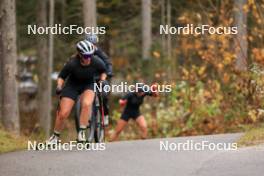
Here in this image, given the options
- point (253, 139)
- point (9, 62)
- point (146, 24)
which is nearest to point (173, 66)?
point (146, 24)

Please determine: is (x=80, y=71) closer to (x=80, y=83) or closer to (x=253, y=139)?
(x=80, y=83)

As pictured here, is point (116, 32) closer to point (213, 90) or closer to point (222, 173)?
point (213, 90)

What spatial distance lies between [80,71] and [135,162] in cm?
230

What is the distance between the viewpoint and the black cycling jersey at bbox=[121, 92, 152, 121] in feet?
67.7

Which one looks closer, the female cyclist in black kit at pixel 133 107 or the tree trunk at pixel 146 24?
the female cyclist in black kit at pixel 133 107

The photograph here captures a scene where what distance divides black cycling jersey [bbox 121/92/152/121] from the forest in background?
2.06 m

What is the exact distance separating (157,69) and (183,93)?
8670 mm

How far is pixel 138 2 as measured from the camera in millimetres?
40406

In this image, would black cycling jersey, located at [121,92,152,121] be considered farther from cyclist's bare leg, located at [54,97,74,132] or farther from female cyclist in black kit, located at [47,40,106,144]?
cyclist's bare leg, located at [54,97,74,132]

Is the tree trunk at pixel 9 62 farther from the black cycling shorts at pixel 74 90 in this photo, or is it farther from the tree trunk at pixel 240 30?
the tree trunk at pixel 240 30

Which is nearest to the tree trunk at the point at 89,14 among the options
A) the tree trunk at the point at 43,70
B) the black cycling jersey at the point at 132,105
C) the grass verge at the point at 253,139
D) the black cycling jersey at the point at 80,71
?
the tree trunk at the point at 43,70

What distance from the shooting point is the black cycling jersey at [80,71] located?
14.7 m

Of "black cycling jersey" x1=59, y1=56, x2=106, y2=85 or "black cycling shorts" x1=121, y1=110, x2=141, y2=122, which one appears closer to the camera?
"black cycling jersey" x1=59, y1=56, x2=106, y2=85

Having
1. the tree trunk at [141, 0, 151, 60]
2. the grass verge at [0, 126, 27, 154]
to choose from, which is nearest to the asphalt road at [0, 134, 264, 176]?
the grass verge at [0, 126, 27, 154]
